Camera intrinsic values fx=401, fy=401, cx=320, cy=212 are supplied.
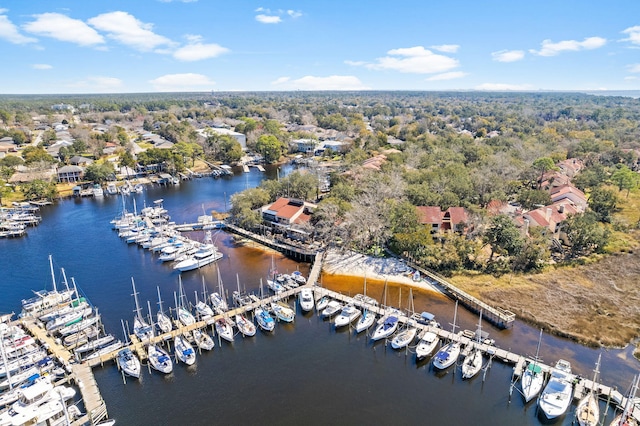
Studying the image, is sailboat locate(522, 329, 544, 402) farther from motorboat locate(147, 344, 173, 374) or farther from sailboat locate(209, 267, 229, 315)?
motorboat locate(147, 344, 173, 374)

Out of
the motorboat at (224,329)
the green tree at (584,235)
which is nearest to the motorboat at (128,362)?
the motorboat at (224,329)

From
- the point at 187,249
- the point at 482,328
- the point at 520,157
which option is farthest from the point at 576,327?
the point at 520,157

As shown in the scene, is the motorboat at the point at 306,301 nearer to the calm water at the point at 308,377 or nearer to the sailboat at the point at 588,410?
the calm water at the point at 308,377

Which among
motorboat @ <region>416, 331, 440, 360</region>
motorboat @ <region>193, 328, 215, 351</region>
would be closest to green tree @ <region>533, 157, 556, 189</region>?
motorboat @ <region>416, 331, 440, 360</region>

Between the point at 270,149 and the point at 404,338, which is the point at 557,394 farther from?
the point at 270,149

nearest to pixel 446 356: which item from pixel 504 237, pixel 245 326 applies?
pixel 245 326
